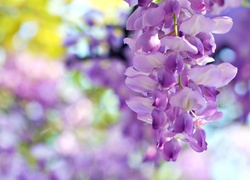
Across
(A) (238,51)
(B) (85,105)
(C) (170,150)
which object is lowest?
(B) (85,105)

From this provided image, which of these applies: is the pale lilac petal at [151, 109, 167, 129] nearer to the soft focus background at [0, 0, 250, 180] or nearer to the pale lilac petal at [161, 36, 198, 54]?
the pale lilac petal at [161, 36, 198, 54]

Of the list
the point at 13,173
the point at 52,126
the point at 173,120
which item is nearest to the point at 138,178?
the point at 13,173

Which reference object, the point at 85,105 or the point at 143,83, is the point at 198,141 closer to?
the point at 143,83

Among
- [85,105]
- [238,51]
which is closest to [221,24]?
[238,51]

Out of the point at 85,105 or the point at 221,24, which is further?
the point at 85,105

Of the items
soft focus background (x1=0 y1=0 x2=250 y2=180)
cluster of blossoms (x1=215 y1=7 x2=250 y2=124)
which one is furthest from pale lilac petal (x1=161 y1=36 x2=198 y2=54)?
cluster of blossoms (x1=215 y1=7 x2=250 y2=124)

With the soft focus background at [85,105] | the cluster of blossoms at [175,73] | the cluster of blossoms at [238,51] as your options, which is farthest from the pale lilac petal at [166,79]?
the cluster of blossoms at [238,51]
